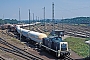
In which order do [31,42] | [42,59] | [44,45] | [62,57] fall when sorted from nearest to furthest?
[42,59] < [62,57] < [44,45] < [31,42]

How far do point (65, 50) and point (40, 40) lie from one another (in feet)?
37.2

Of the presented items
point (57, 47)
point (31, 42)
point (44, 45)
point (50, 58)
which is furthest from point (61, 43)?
point (31, 42)

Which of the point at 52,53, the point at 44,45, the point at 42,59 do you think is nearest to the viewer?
the point at 42,59

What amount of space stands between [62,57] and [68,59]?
1332 mm

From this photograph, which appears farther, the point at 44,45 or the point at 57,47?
the point at 44,45

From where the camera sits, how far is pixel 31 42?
1988 inches

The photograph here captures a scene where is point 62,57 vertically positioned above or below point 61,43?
below

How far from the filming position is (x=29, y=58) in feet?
98.2

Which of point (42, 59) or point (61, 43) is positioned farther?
point (61, 43)

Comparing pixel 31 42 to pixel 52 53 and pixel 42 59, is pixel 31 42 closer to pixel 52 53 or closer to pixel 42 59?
pixel 52 53

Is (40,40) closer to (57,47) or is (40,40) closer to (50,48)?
(50,48)

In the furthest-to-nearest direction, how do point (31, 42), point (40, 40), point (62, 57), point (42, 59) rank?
point (31, 42) → point (40, 40) → point (62, 57) → point (42, 59)

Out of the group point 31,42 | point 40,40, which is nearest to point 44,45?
point 40,40

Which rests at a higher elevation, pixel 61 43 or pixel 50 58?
pixel 61 43
